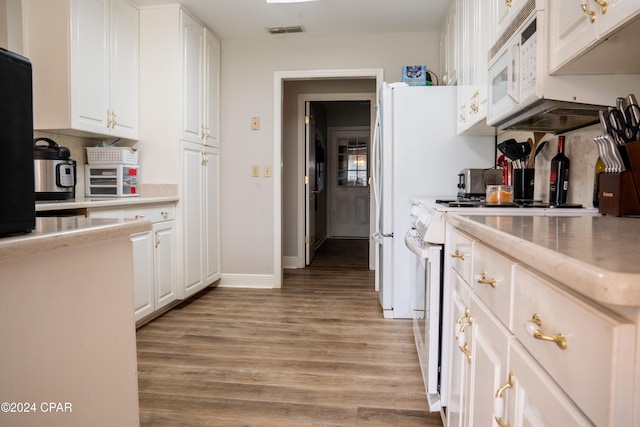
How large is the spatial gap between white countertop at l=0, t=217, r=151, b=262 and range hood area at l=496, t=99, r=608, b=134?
137 cm

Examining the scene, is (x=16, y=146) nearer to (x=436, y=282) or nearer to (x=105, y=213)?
(x=436, y=282)

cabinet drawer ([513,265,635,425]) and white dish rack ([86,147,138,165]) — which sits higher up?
white dish rack ([86,147,138,165])

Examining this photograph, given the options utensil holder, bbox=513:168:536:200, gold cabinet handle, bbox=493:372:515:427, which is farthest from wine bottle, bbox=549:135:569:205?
gold cabinet handle, bbox=493:372:515:427

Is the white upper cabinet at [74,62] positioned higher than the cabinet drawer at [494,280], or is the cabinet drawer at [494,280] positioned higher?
the white upper cabinet at [74,62]

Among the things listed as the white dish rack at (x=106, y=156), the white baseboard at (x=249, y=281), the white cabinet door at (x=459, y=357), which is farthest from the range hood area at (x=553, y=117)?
the white baseboard at (x=249, y=281)

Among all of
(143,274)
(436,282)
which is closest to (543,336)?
(436,282)

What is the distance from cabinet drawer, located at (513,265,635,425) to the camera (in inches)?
17.5

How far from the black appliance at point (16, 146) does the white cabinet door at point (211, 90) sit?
3.06 metres

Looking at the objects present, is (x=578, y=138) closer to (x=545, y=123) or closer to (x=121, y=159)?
(x=545, y=123)

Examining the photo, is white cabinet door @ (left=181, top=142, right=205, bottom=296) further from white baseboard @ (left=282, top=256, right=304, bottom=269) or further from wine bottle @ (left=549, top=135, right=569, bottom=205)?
wine bottle @ (left=549, top=135, right=569, bottom=205)

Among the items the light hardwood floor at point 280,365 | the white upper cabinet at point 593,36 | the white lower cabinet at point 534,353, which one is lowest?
the light hardwood floor at point 280,365

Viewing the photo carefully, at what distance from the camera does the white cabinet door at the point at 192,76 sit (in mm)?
3350

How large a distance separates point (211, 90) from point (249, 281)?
186 cm

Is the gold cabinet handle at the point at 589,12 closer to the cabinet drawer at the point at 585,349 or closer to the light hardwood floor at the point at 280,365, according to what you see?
the cabinet drawer at the point at 585,349
